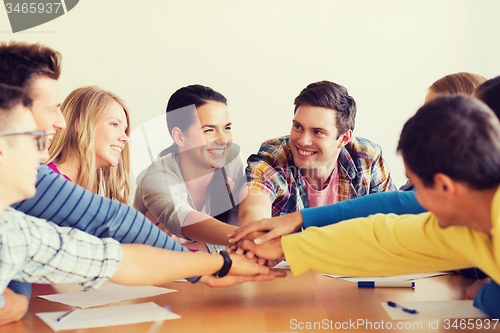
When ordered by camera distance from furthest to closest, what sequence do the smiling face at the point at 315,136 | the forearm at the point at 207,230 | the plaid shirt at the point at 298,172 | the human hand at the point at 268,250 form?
the smiling face at the point at 315,136 < the plaid shirt at the point at 298,172 < the forearm at the point at 207,230 < the human hand at the point at 268,250

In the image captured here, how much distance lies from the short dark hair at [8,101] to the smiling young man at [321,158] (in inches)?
43.8

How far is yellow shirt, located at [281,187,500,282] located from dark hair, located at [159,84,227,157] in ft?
3.39

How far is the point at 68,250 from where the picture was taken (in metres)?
0.77

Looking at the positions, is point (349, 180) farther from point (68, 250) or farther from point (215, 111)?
point (68, 250)

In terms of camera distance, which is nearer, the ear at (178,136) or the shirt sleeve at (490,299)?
the shirt sleeve at (490,299)

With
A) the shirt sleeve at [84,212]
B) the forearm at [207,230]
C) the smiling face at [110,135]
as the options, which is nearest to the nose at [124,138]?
the smiling face at [110,135]

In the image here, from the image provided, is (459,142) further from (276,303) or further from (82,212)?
(82,212)

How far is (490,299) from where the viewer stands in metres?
0.77

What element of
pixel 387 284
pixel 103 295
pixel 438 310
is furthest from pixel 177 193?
pixel 438 310

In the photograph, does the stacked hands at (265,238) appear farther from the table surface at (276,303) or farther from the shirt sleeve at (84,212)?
the shirt sleeve at (84,212)

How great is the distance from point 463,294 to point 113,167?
4.99 ft

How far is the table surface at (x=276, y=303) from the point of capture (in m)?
0.78

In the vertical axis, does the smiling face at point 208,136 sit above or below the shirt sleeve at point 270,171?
above

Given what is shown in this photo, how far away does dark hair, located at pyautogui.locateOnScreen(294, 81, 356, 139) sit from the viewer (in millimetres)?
1889
